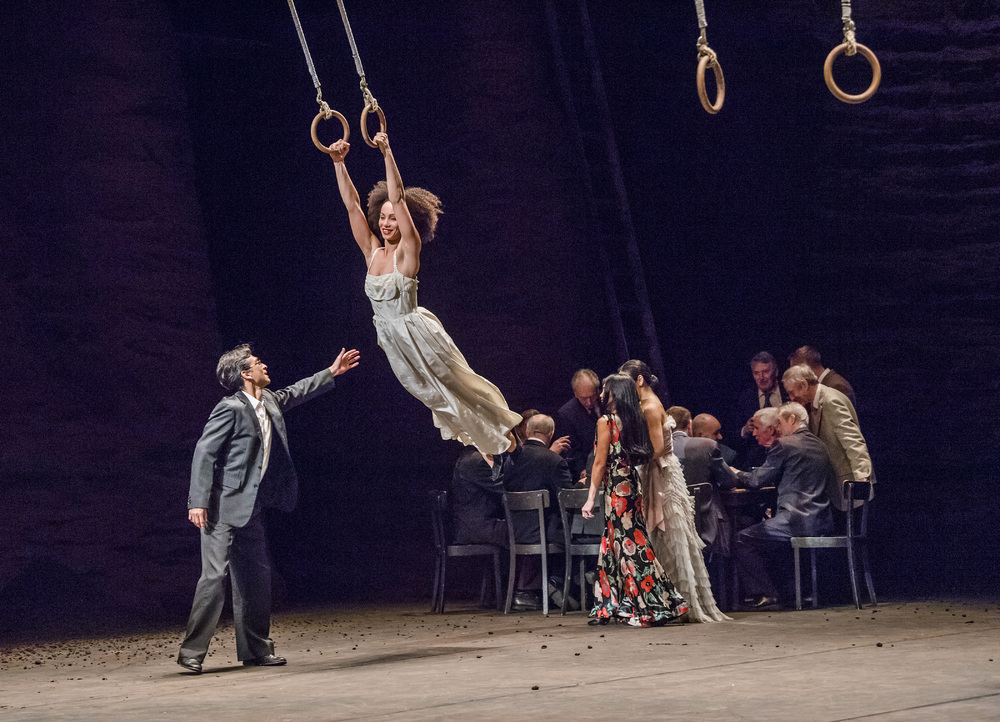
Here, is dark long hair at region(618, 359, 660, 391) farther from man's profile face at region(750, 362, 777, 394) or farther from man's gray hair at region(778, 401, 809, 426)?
man's profile face at region(750, 362, 777, 394)

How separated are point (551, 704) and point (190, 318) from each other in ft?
17.3

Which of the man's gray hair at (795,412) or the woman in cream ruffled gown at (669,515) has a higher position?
the man's gray hair at (795,412)

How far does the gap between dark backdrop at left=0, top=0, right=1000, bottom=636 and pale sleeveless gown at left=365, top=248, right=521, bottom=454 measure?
3.65 meters

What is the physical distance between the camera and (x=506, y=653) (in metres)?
6.32

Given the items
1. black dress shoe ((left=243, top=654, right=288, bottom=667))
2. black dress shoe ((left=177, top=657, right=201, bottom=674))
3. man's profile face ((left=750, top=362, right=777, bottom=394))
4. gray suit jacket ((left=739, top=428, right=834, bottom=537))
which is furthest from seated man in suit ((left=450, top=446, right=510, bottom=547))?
black dress shoe ((left=177, top=657, right=201, bottom=674))

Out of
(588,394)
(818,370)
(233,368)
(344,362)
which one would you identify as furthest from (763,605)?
(233,368)

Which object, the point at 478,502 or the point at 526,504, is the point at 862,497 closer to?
the point at 526,504

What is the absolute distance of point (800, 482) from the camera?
Answer: 25.5ft

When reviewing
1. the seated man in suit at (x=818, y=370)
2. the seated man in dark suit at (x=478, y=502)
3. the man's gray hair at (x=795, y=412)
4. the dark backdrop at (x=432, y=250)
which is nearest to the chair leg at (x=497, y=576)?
the seated man in dark suit at (x=478, y=502)

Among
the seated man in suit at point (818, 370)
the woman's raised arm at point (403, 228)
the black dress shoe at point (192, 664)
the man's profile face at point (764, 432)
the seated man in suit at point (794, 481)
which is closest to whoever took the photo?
the woman's raised arm at point (403, 228)

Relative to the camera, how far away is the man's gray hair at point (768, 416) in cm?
806

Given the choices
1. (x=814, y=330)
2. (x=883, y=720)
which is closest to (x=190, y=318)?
(x=814, y=330)

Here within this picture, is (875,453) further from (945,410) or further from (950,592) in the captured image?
(950,592)

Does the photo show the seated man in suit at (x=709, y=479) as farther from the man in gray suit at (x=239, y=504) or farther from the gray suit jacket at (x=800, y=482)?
the man in gray suit at (x=239, y=504)
